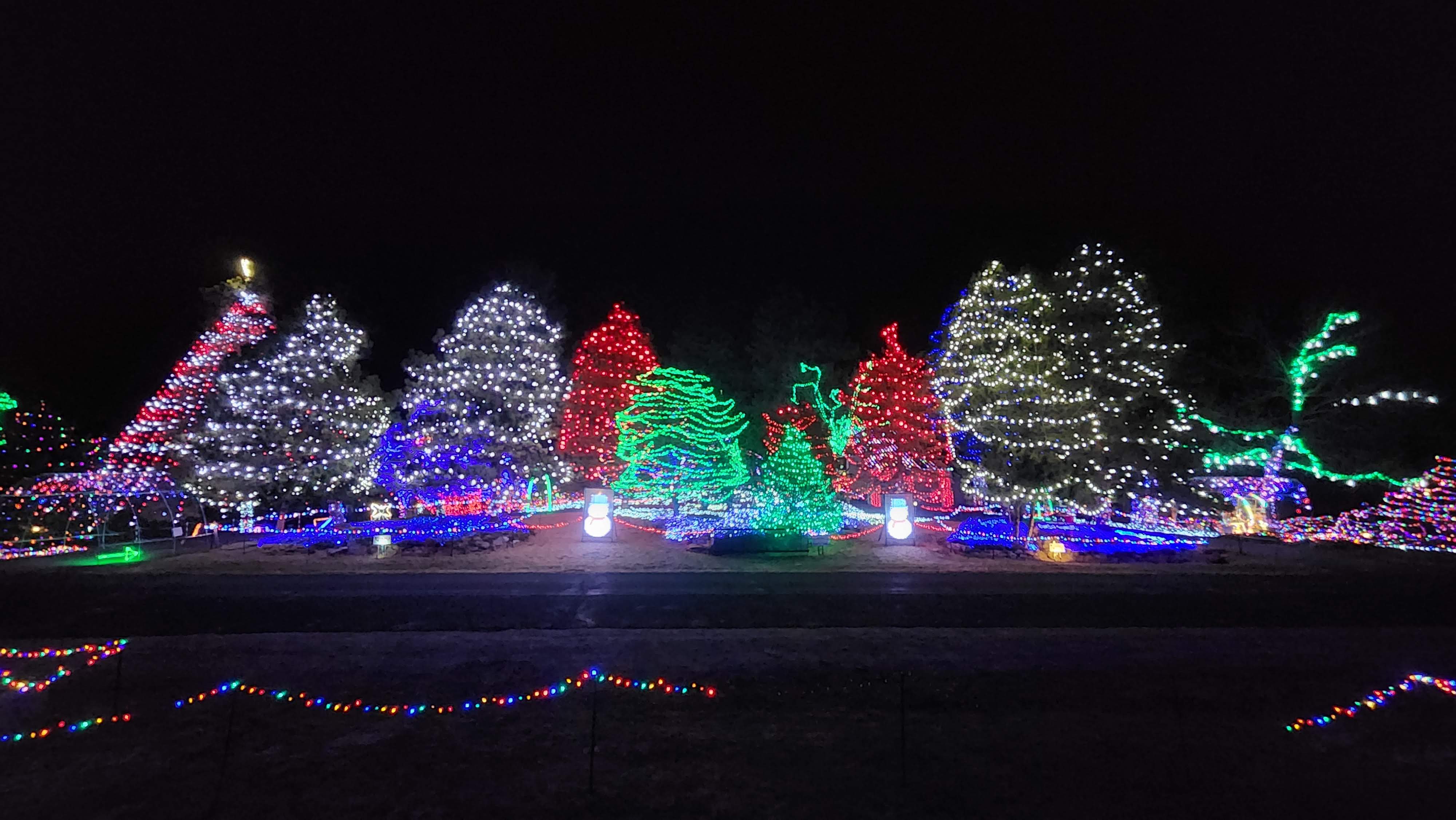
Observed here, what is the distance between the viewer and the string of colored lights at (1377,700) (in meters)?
6.35

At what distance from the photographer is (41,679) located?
7.58m

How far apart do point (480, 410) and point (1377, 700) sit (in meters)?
19.9

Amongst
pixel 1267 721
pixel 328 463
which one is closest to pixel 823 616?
pixel 1267 721

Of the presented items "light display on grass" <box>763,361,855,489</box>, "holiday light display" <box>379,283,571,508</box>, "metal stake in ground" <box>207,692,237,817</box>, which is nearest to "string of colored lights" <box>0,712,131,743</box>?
"metal stake in ground" <box>207,692,237,817</box>

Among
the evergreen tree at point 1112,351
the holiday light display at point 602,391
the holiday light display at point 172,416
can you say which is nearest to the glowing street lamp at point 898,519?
the evergreen tree at point 1112,351

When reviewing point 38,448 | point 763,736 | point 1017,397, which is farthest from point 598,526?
point 38,448

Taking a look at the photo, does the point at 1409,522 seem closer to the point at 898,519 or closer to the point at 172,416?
the point at 898,519

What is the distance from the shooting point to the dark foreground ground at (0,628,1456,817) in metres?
4.96

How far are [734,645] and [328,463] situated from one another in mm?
15220

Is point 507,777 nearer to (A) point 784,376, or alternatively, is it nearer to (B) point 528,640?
(B) point 528,640

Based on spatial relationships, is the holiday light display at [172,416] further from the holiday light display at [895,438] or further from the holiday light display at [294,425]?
the holiday light display at [895,438]

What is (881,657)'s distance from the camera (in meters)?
8.27

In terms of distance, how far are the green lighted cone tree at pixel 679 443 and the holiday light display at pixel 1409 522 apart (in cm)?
1608

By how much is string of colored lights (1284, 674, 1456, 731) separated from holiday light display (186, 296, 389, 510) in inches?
Result: 808
